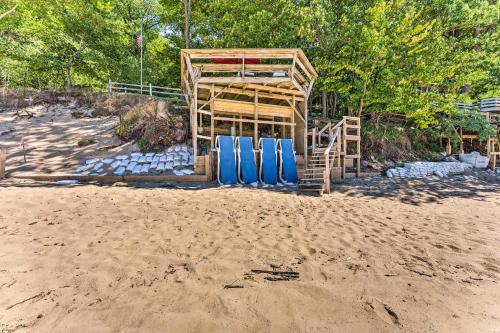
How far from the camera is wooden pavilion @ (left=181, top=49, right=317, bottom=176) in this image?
27.3 ft

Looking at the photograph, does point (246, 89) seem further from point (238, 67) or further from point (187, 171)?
point (187, 171)

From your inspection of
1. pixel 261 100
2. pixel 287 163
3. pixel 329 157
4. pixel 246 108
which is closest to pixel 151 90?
pixel 261 100

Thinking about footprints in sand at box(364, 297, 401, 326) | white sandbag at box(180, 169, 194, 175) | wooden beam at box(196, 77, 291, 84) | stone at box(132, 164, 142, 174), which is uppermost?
wooden beam at box(196, 77, 291, 84)

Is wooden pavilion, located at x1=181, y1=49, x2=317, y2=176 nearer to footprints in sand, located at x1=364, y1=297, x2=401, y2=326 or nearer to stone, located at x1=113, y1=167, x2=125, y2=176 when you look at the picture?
stone, located at x1=113, y1=167, x2=125, y2=176

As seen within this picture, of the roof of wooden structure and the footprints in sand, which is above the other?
the roof of wooden structure

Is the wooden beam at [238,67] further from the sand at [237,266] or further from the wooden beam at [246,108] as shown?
the sand at [237,266]

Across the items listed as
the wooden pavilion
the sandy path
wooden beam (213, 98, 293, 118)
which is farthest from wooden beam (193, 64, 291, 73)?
the sandy path

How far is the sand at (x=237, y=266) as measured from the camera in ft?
6.66

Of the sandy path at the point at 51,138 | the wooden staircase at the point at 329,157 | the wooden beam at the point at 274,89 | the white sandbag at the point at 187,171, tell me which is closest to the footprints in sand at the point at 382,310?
the wooden staircase at the point at 329,157

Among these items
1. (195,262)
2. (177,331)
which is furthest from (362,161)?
(177,331)

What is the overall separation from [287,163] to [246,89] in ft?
11.3

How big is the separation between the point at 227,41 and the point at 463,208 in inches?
474

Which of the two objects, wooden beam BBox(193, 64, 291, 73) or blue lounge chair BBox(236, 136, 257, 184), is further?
blue lounge chair BBox(236, 136, 257, 184)

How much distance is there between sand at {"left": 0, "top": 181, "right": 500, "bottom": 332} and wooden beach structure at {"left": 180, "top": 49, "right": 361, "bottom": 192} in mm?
3333
